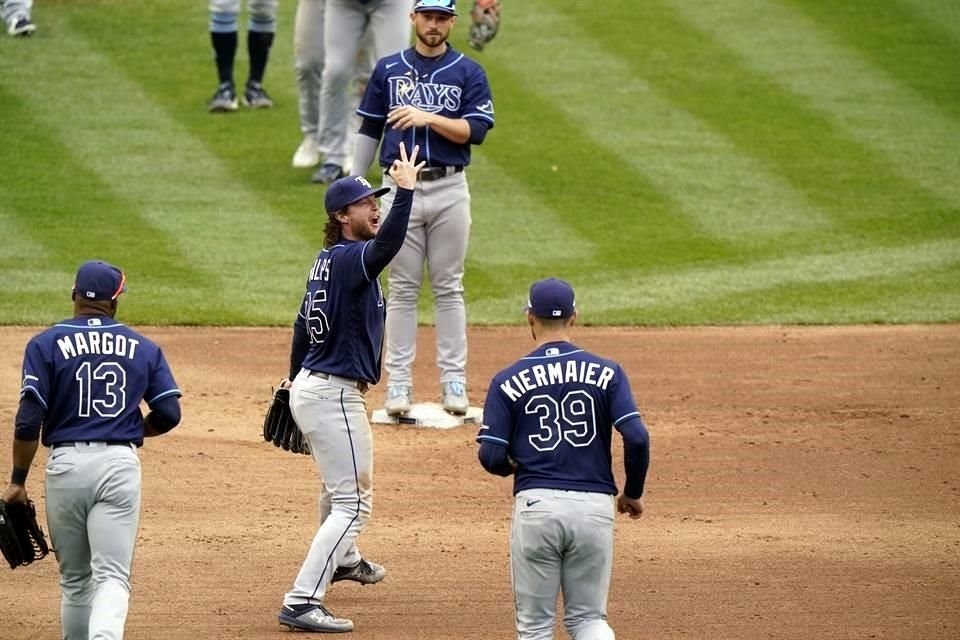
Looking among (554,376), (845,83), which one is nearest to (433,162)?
(554,376)

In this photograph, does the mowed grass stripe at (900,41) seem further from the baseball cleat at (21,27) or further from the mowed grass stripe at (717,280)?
the baseball cleat at (21,27)

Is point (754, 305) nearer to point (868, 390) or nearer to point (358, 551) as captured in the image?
point (868, 390)

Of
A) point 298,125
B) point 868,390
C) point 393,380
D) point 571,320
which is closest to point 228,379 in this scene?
point 393,380

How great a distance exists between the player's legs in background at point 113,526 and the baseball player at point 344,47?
7000 mm

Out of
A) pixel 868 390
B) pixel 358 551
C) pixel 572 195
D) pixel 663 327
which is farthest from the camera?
pixel 572 195

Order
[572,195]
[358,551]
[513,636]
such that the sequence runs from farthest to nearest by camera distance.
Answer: [572,195] < [358,551] < [513,636]

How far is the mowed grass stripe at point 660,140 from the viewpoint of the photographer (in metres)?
13.5

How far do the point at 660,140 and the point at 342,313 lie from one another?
9.01 m

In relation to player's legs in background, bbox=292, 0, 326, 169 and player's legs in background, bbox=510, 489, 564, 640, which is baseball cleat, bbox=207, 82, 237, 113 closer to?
player's legs in background, bbox=292, 0, 326, 169

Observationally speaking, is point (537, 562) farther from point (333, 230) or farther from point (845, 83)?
point (845, 83)

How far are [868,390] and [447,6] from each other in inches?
143

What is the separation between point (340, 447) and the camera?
623 cm

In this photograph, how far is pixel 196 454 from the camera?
837cm

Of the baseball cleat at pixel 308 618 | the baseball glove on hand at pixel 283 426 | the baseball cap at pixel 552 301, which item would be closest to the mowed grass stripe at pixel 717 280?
the baseball glove on hand at pixel 283 426
